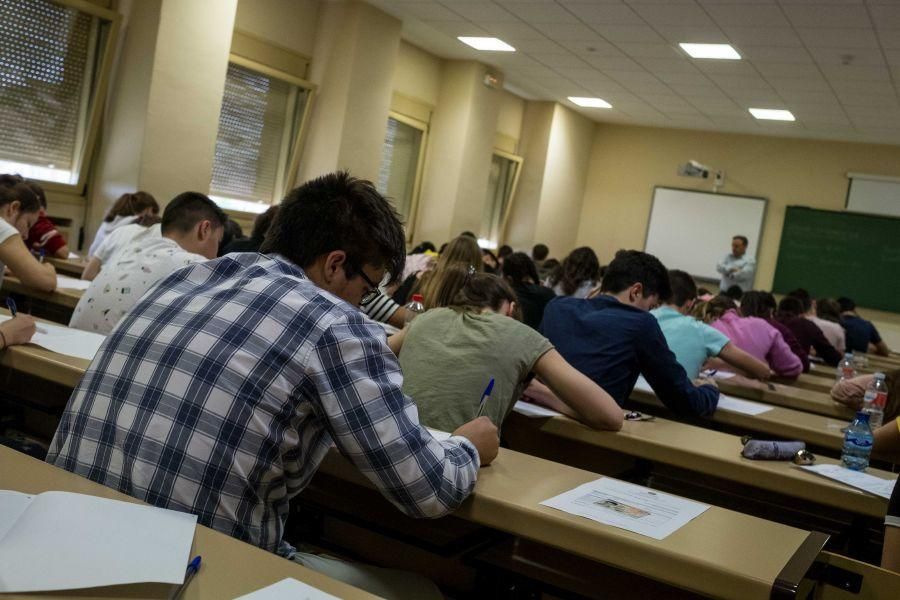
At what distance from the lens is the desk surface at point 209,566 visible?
1.05 meters

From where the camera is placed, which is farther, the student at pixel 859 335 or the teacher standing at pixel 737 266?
the teacher standing at pixel 737 266

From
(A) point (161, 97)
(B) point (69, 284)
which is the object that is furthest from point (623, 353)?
(A) point (161, 97)

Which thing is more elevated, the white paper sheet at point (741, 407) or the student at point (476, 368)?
the student at point (476, 368)

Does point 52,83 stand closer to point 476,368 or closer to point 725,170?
point 476,368

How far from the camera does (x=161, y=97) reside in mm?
6750

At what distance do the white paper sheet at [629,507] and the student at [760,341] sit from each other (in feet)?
11.3

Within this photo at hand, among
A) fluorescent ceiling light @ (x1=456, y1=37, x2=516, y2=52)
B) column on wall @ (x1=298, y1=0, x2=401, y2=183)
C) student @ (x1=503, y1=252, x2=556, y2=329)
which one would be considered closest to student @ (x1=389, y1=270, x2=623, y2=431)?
student @ (x1=503, y1=252, x2=556, y2=329)

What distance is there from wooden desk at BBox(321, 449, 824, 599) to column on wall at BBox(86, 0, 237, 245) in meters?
5.58

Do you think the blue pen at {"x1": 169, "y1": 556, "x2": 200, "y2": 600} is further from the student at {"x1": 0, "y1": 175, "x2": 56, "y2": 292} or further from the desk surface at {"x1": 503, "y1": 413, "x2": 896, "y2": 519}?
the student at {"x1": 0, "y1": 175, "x2": 56, "y2": 292}

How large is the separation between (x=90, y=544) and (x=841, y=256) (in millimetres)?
11706

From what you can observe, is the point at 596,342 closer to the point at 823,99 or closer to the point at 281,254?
the point at 281,254

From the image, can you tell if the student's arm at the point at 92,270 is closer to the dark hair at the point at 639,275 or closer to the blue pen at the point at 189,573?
the dark hair at the point at 639,275

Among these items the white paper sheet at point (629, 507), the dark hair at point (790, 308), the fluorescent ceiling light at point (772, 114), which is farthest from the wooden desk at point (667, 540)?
the fluorescent ceiling light at point (772, 114)

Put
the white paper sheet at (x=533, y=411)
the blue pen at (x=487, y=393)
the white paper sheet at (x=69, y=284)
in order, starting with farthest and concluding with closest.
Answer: the white paper sheet at (x=69, y=284), the white paper sheet at (x=533, y=411), the blue pen at (x=487, y=393)
